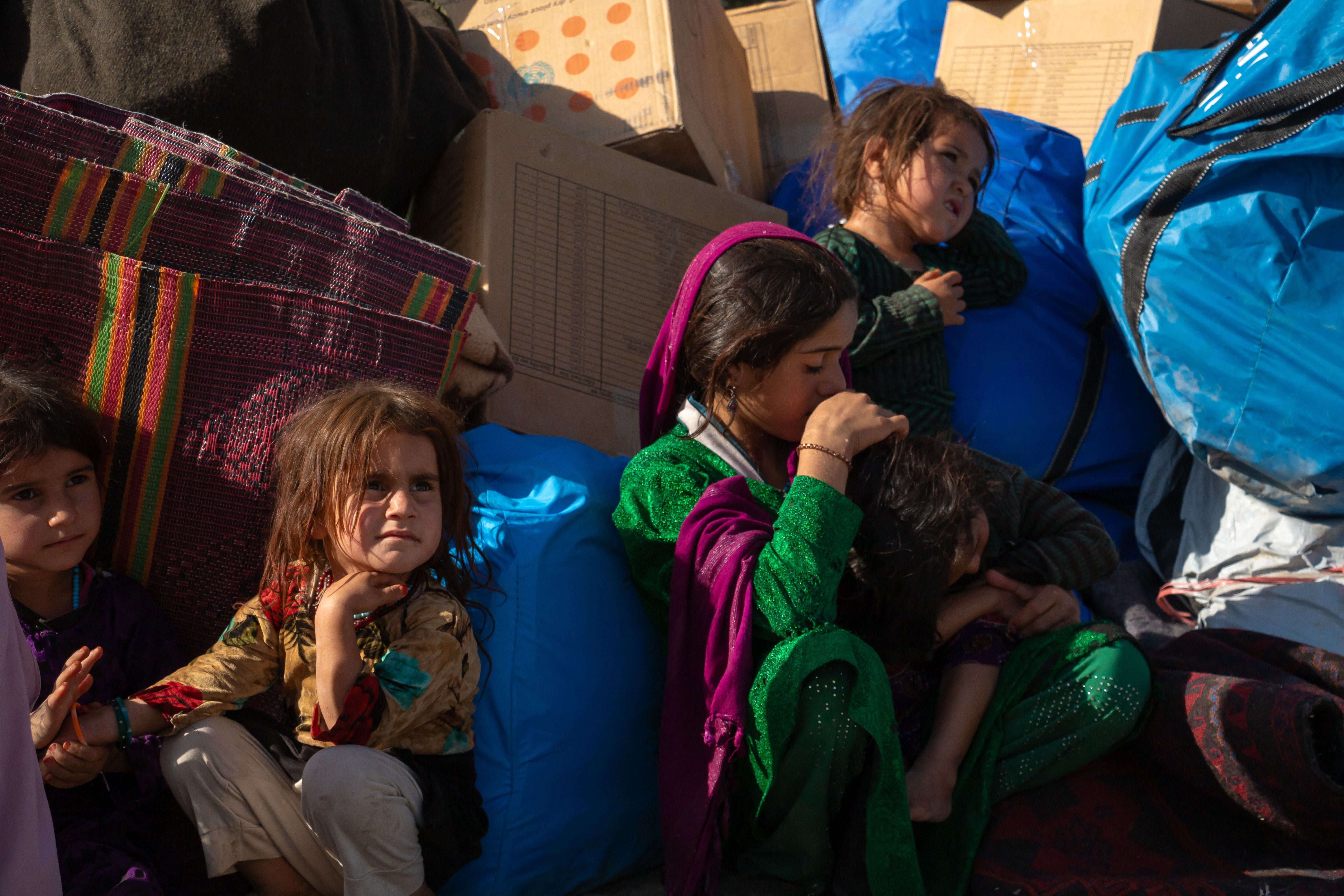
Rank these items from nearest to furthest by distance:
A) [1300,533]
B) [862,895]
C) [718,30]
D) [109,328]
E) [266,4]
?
1. [862,895]
2. [109,328]
3. [266,4]
4. [1300,533]
5. [718,30]

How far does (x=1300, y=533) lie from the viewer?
Result: 2053mm

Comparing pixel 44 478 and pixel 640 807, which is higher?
pixel 44 478

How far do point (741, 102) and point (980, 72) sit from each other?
660 millimetres

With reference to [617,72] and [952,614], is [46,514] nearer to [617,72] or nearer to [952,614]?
[952,614]

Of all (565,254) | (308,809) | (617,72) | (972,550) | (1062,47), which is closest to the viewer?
(308,809)

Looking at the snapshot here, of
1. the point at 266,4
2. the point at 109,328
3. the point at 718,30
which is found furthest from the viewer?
the point at 718,30

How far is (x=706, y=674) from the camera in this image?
1.47 metres

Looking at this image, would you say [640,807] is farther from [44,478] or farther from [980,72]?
[980,72]

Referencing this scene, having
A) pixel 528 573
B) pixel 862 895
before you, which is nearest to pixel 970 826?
pixel 862 895

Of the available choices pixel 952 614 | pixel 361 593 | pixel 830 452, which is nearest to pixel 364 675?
pixel 361 593

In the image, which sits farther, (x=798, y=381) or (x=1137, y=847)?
(x=798, y=381)

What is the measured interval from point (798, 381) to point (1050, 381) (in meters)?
0.83

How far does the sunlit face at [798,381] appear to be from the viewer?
5.64ft

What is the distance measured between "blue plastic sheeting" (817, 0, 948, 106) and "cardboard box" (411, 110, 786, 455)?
952mm
